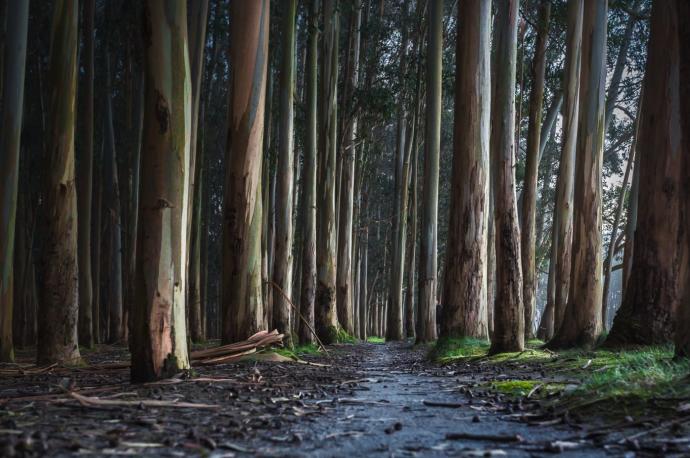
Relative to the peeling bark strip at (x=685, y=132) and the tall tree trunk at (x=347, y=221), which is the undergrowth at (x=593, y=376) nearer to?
the peeling bark strip at (x=685, y=132)

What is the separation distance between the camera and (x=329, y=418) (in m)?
4.28

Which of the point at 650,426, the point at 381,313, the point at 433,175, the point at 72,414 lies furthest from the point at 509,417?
the point at 381,313

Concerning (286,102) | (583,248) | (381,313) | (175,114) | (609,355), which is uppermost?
(286,102)

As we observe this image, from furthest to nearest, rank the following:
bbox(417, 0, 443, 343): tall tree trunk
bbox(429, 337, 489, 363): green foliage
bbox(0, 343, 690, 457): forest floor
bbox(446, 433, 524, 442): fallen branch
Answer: bbox(417, 0, 443, 343): tall tree trunk < bbox(429, 337, 489, 363): green foliage < bbox(446, 433, 524, 442): fallen branch < bbox(0, 343, 690, 457): forest floor

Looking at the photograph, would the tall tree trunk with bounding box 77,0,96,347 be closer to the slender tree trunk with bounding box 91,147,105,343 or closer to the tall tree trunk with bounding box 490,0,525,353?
the slender tree trunk with bounding box 91,147,105,343

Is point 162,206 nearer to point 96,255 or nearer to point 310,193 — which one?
point 310,193

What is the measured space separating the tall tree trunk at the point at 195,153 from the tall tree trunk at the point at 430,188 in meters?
4.75

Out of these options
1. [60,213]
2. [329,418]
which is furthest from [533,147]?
[329,418]

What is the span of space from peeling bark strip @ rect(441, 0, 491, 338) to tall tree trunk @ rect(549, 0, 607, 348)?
62.0 inches

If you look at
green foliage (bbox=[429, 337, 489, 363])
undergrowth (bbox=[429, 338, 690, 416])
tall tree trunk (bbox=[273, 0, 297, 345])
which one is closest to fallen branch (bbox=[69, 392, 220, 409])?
undergrowth (bbox=[429, 338, 690, 416])

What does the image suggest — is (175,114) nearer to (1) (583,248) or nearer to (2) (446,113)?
(1) (583,248)

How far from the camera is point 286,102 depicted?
509 inches

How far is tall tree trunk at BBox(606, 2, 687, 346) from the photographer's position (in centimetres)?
751

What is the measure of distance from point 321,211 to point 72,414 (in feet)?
41.0
